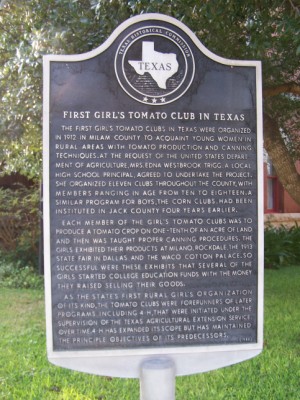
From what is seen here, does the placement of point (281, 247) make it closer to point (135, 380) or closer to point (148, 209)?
point (135, 380)

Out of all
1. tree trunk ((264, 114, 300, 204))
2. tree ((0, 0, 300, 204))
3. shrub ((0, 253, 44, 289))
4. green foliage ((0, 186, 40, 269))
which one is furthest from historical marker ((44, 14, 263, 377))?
green foliage ((0, 186, 40, 269))

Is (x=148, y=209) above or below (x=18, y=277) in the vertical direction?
above

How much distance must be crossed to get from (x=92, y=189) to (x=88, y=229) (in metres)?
0.26

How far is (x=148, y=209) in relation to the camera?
11.8 feet

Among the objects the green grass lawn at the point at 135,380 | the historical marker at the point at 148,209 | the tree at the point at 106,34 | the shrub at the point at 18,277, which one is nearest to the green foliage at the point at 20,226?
the shrub at the point at 18,277

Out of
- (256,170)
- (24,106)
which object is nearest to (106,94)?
(256,170)

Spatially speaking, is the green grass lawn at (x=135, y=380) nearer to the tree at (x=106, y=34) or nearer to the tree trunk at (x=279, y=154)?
the tree trunk at (x=279, y=154)

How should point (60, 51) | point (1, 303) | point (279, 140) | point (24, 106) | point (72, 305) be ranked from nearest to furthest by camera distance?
1. point (72, 305)
2. point (60, 51)
3. point (24, 106)
4. point (279, 140)
5. point (1, 303)

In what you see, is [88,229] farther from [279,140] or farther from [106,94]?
[279,140]

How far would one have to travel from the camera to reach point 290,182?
8102mm

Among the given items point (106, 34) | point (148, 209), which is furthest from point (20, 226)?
point (148, 209)

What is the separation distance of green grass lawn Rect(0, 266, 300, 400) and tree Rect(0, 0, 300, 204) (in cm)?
278

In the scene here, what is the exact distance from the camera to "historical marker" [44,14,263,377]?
3541mm

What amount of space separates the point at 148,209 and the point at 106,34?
3410mm
